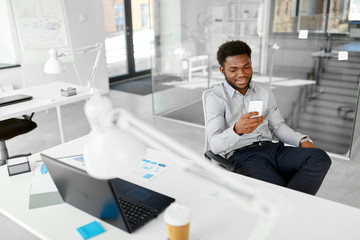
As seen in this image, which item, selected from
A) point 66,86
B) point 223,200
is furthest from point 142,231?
point 66,86

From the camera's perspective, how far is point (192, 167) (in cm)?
69

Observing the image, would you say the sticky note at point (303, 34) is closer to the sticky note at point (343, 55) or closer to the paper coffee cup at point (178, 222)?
the sticky note at point (343, 55)

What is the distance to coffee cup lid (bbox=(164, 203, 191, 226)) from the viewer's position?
1.04 meters

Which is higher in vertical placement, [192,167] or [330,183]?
[192,167]

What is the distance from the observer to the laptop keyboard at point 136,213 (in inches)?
48.0

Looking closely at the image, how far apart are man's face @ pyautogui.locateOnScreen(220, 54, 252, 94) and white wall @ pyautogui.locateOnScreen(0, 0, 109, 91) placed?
3.50 meters

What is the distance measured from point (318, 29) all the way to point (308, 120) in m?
0.95

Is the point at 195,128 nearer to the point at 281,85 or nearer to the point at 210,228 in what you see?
the point at 281,85

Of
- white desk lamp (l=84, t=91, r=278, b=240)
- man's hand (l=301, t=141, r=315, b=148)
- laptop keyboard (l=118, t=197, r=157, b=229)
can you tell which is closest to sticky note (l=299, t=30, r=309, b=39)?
man's hand (l=301, t=141, r=315, b=148)

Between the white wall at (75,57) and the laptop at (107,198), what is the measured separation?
3803mm

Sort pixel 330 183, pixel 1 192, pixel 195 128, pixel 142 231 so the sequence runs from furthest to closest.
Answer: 1. pixel 195 128
2. pixel 330 183
3. pixel 1 192
4. pixel 142 231

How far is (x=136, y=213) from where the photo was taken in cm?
126

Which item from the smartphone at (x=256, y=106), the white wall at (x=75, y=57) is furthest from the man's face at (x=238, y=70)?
the white wall at (x=75, y=57)

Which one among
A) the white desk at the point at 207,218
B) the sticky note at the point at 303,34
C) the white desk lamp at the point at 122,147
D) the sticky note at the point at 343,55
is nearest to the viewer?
the white desk lamp at the point at 122,147
